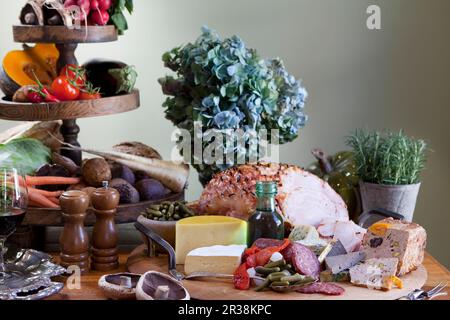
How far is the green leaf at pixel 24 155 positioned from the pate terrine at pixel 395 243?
74 cm

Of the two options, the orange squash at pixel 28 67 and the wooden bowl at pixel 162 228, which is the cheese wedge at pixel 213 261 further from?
the orange squash at pixel 28 67

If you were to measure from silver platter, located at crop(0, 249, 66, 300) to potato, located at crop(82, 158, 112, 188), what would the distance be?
0.22 metres

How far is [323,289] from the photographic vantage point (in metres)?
1.29

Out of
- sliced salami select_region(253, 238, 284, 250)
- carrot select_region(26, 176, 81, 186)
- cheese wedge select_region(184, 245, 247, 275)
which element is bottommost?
cheese wedge select_region(184, 245, 247, 275)

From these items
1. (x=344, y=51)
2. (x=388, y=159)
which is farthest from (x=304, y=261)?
(x=344, y=51)

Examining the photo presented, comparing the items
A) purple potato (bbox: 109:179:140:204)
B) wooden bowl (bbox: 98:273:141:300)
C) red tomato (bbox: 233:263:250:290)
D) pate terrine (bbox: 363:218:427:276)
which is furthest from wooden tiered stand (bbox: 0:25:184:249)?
pate terrine (bbox: 363:218:427:276)

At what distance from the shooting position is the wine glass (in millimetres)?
1338

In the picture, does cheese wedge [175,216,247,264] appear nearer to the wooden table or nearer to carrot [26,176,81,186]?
the wooden table

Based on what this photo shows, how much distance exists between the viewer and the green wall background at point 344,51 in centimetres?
234

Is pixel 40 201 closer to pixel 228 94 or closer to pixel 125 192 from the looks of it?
pixel 125 192

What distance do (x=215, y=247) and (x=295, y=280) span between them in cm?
18

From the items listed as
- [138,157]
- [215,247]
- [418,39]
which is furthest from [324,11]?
A: [215,247]

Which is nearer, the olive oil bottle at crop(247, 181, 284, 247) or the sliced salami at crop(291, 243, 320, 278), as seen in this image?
the sliced salami at crop(291, 243, 320, 278)

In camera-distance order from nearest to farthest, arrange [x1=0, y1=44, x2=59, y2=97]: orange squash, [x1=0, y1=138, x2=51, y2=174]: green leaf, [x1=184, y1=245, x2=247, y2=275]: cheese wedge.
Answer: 1. [x1=184, y1=245, x2=247, y2=275]: cheese wedge
2. [x1=0, y1=138, x2=51, y2=174]: green leaf
3. [x1=0, y1=44, x2=59, y2=97]: orange squash
